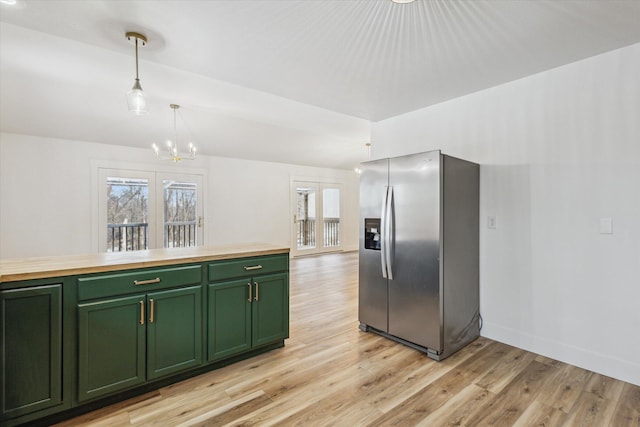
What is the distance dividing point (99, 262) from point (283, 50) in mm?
2016

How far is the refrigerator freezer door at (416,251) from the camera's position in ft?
8.59

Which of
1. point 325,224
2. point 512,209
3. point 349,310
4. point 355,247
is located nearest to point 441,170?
point 512,209

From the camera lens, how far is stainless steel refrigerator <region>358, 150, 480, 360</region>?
2.63 m

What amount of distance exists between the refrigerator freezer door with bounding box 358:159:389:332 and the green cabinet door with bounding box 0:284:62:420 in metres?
2.46

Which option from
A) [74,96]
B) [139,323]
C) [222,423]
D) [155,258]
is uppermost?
[74,96]

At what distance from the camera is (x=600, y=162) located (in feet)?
7.93

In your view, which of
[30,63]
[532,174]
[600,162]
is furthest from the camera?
[30,63]

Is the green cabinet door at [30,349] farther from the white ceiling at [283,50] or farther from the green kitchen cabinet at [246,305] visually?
the white ceiling at [283,50]

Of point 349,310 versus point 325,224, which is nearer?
point 349,310

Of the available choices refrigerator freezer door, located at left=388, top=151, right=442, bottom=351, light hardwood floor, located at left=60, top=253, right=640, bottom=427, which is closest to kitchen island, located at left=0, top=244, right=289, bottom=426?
light hardwood floor, located at left=60, top=253, right=640, bottom=427

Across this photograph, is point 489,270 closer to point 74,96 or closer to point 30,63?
point 30,63

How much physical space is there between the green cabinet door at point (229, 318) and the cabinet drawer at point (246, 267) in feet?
0.21

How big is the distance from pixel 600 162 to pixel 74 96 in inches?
220

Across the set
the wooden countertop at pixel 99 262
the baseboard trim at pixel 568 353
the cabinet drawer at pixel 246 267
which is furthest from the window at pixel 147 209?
the baseboard trim at pixel 568 353
